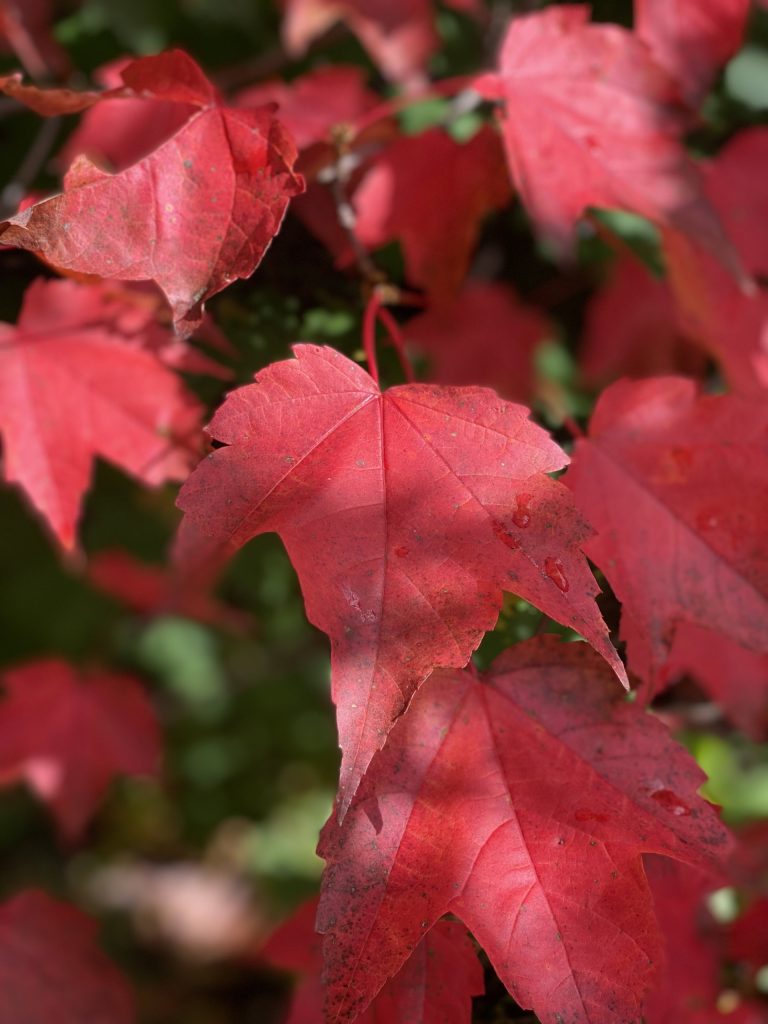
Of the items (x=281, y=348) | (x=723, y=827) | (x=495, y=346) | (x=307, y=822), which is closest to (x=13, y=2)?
(x=281, y=348)

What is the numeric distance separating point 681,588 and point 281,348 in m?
0.52

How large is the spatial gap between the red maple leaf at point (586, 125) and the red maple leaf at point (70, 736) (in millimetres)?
1264

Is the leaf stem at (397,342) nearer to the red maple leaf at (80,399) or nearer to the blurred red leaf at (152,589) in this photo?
the red maple leaf at (80,399)

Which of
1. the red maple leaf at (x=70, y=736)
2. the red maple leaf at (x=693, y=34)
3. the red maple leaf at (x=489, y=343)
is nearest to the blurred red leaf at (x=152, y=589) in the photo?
the red maple leaf at (x=70, y=736)

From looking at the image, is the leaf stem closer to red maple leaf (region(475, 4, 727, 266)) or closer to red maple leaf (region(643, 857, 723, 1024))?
red maple leaf (region(475, 4, 727, 266))

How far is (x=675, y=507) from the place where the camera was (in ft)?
2.80

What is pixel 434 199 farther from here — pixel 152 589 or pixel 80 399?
pixel 152 589

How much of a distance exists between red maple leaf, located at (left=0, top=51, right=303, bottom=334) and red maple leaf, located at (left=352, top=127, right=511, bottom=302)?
396 mm

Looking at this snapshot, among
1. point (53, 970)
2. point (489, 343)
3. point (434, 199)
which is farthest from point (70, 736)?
point (434, 199)

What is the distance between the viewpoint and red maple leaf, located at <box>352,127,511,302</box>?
1141mm

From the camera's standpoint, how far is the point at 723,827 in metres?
0.71

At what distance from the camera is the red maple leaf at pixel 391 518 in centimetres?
64

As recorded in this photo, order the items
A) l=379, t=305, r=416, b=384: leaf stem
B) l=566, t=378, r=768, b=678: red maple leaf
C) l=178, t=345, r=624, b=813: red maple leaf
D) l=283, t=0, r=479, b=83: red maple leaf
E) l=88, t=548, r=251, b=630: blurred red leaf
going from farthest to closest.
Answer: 1. l=88, t=548, r=251, b=630: blurred red leaf
2. l=283, t=0, r=479, b=83: red maple leaf
3. l=379, t=305, r=416, b=384: leaf stem
4. l=566, t=378, r=768, b=678: red maple leaf
5. l=178, t=345, r=624, b=813: red maple leaf

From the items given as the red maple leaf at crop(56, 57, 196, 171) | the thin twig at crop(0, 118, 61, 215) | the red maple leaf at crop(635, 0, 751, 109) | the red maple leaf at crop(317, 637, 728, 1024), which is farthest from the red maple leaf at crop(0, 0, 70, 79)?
the red maple leaf at crop(317, 637, 728, 1024)
